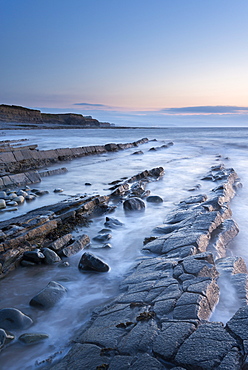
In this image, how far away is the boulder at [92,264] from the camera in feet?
12.8

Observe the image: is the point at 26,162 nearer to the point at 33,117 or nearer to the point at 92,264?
the point at 92,264

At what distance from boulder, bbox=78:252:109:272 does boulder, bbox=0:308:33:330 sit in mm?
1163

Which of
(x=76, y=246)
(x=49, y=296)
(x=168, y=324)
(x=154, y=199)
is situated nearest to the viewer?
(x=168, y=324)

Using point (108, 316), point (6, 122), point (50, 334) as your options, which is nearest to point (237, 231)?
point (108, 316)

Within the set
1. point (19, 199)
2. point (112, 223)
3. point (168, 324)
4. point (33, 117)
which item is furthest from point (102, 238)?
point (33, 117)

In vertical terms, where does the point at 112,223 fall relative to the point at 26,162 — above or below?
below

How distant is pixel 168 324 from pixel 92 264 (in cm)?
182

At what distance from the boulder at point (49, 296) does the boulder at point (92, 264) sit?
561mm

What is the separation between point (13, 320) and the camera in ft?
9.24

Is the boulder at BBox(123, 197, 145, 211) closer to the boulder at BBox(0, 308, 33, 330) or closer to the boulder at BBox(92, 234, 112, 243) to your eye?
the boulder at BBox(92, 234, 112, 243)

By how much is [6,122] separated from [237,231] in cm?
6596

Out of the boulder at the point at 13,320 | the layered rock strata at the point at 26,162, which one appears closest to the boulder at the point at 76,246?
the boulder at the point at 13,320

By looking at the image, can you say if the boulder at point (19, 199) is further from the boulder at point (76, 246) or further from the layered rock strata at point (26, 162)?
the boulder at point (76, 246)

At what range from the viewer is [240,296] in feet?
9.58
